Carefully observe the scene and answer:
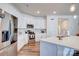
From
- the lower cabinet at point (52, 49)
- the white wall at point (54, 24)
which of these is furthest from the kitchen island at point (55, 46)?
the white wall at point (54, 24)

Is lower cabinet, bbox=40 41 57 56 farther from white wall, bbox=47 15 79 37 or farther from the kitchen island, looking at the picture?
white wall, bbox=47 15 79 37

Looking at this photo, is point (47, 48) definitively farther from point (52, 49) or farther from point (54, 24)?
point (54, 24)

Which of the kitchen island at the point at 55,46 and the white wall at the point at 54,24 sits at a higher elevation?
the white wall at the point at 54,24

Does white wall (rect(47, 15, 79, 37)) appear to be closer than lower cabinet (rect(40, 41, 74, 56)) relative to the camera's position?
No

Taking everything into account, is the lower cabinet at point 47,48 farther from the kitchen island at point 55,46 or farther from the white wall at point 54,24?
the white wall at point 54,24

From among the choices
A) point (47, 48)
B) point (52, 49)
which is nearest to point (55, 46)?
point (52, 49)

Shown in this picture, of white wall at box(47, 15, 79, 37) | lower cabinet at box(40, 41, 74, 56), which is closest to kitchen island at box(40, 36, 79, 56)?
lower cabinet at box(40, 41, 74, 56)

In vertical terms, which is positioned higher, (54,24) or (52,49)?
(54,24)

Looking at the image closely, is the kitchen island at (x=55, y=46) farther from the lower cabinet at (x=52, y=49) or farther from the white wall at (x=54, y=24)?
the white wall at (x=54, y=24)

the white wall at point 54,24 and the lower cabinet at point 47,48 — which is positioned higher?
the white wall at point 54,24

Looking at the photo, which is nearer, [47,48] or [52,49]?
[52,49]

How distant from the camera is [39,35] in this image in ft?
6.79

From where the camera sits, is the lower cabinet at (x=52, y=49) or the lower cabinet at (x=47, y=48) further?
the lower cabinet at (x=47, y=48)

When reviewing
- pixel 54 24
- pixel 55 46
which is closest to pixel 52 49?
pixel 55 46
